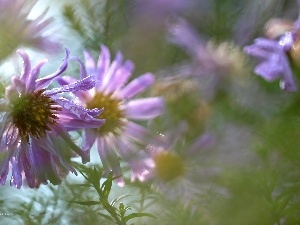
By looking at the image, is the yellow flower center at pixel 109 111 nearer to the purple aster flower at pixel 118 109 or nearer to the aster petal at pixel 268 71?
the purple aster flower at pixel 118 109

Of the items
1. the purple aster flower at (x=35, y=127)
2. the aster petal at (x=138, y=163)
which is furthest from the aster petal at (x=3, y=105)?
the aster petal at (x=138, y=163)

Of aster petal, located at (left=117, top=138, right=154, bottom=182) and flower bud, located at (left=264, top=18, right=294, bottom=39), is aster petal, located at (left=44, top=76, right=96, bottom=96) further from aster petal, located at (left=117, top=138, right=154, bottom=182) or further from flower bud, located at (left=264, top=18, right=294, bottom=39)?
flower bud, located at (left=264, top=18, right=294, bottom=39)

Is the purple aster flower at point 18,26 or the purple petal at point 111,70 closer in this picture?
the purple aster flower at point 18,26

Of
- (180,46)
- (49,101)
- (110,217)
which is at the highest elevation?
(180,46)

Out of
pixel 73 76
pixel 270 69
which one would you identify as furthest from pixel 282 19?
pixel 73 76

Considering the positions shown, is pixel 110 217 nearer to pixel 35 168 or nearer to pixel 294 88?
pixel 35 168

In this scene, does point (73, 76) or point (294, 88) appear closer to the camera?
point (294, 88)
